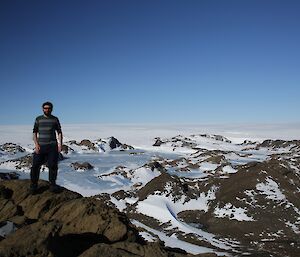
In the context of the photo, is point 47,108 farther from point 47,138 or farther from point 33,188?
point 33,188

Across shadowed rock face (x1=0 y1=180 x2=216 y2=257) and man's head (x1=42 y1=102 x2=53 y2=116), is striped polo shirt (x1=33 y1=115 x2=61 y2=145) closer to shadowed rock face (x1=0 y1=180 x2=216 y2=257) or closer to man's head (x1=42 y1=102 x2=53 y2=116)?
man's head (x1=42 y1=102 x2=53 y2=116)

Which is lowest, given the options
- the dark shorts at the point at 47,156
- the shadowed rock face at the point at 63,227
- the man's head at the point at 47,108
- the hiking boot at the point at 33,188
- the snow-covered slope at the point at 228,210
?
the snow-covered slope at the point at 228,210

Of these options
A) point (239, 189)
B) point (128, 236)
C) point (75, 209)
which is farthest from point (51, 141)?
point (239, 189)

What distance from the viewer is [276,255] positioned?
56.6 metres

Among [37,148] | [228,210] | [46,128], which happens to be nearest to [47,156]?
[37,148]

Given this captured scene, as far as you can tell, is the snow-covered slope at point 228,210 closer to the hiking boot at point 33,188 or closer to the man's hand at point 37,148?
the hiking boot at point 33,188

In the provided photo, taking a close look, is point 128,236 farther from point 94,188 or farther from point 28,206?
point 94,188

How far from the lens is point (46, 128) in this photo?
16.1 metres

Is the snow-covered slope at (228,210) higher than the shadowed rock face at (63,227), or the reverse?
the shadowed rock face at (63,227)

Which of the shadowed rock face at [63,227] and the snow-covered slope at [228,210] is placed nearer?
the shadowed rock face at [63,227]

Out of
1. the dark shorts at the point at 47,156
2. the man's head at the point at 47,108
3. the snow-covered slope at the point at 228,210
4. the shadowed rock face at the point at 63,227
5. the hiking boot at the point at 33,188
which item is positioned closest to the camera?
the shadowed rock face at the point at 63,227

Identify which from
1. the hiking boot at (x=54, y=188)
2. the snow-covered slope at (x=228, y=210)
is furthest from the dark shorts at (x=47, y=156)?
the snow-covered slope at (x=228, y=210)

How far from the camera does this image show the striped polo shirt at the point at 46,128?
16.0 metres

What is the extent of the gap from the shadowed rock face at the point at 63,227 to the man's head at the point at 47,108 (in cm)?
418
